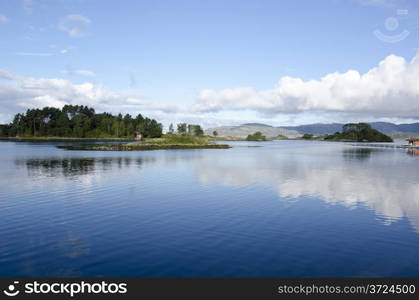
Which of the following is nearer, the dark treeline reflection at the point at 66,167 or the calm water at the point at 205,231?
the calm water at the point at 205,231

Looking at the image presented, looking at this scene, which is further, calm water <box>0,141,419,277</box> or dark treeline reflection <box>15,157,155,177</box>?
dark treeline reflection <box>15,157,155,177</box>

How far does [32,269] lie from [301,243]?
16318 millimetres

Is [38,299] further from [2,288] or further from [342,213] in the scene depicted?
[342,213]

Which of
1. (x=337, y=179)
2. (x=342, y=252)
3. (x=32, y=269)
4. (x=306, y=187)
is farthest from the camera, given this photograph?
(x=337, y=179)

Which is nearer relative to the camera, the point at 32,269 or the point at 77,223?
the point at 32,269

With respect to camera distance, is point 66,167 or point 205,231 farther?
point 66,167

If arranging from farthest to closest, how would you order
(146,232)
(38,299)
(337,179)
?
(337,179), (146,232), (38,299)

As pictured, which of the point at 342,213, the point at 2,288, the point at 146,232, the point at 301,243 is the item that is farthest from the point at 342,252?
the point at 2,288

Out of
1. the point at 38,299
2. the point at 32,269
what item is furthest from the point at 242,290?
the point at 32,269

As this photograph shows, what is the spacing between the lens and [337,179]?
55844mm

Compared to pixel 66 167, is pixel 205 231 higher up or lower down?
lower down

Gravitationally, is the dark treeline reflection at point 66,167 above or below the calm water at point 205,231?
above

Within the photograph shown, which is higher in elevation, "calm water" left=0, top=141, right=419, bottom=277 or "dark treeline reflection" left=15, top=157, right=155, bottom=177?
"dark treeline reflection" left=15, top=157, right=155, bottom=177

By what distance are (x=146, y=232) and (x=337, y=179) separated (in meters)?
41.8
